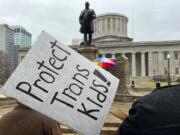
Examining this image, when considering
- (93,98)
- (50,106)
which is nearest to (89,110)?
(93,98)

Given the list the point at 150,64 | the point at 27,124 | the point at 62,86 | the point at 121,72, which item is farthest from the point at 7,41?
the point at 62,86

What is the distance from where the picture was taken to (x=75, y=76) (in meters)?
2.64

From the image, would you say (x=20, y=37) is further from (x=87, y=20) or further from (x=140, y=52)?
(x=87, y=20)

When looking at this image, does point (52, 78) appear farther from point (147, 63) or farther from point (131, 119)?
point (147, 63)

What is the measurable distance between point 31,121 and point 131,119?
1785 millimetres

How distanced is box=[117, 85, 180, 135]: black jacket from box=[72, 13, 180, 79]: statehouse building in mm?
85770

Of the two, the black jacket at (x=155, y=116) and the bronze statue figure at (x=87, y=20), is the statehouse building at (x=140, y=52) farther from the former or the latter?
the black jacket at (x=155, y=116)

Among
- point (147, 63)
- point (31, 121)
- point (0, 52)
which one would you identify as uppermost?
point (31, 121)

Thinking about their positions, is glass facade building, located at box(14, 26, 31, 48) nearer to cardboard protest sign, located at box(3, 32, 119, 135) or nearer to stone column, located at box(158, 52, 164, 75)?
stone column, located at box(158, 52, 164, 75)

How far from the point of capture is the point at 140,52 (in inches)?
3625

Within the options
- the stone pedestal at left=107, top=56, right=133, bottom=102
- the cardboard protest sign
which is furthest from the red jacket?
the stone pedestal at left=107, top=56, right=133, bottom=102

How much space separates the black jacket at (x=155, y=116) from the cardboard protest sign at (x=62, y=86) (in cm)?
99

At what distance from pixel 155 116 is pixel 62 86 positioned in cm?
122

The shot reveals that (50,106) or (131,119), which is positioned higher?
(131,119)
